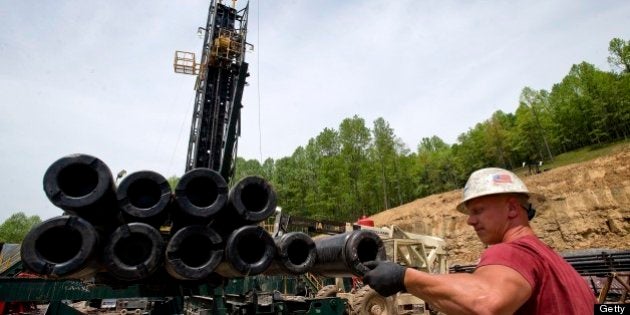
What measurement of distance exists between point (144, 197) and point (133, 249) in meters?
0.42

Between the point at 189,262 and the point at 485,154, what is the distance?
199 feet

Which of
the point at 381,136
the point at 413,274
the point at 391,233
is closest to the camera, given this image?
the point at 413,274

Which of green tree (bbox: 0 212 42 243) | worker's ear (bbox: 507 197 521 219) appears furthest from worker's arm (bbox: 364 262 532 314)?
green tree (bbox: 0 212 42 243)

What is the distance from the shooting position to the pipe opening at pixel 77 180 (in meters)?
2.79

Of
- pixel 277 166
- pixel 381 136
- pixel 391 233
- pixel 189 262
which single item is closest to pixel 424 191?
pixel 381 136

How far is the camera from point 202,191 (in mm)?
3215

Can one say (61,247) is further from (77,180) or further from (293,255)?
(293,255)

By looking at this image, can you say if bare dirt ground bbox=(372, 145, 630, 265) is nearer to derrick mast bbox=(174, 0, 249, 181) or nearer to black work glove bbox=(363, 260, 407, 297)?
derrick mast bbox=(174, 0, 249, 181)

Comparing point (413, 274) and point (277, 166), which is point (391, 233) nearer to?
point (413, 274)

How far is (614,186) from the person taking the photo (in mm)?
21500

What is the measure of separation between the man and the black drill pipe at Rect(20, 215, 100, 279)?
207 cm

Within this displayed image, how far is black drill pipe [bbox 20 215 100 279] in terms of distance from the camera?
2521 millimetres

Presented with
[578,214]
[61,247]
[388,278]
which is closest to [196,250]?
[61,247]

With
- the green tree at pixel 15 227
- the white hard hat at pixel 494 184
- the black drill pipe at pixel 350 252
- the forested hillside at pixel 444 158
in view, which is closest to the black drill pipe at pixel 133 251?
the black drill pipe at pixel 350 252
